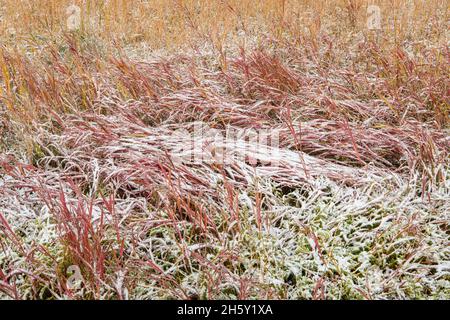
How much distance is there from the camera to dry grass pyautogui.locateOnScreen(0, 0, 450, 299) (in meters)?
1.71

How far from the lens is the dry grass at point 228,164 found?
171cm

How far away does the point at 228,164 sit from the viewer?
2250mm

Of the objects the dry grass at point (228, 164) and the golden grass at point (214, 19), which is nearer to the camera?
the dry grass at point (228, 164)

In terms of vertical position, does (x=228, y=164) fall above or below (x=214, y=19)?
below

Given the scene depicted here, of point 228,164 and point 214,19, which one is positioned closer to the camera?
point 228,164

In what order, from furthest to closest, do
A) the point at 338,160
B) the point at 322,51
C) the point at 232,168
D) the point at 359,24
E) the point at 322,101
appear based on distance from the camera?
1. the point at 359,24
2. the point at 322,51
3. the point at 322,101
4. the point at 338,160
5. the point at 232,168

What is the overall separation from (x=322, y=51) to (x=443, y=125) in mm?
1169

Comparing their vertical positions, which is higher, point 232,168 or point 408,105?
point 408,105

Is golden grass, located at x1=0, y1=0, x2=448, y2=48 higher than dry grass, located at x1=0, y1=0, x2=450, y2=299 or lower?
higher

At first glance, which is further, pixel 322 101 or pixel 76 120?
pixel 322 101

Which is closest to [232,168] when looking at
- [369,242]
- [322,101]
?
[369,242]

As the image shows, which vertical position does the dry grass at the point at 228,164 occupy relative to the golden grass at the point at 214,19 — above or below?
below
